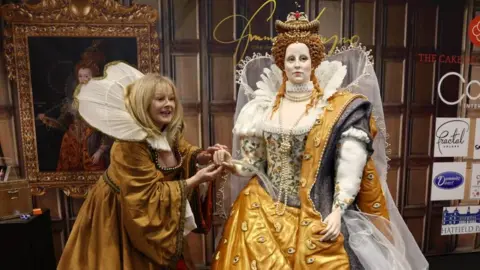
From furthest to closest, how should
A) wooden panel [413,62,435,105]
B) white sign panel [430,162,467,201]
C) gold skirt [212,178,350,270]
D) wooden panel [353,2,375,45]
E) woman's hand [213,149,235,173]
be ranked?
1. white sign panel [430,162,467,201]
2. wooden panel [413,62,435,105]
3. wooden panel [353,2,375,45]
4. woman's hand [213,149,235,173]
5. gold skirt [212,178,350,270]

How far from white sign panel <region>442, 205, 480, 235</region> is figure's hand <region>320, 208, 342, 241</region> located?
1449 mm

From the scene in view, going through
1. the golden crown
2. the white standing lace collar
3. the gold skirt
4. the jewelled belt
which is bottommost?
the gold skirt

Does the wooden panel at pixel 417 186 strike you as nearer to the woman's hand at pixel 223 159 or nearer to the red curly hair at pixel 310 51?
the red curly hair at pixel 310 51

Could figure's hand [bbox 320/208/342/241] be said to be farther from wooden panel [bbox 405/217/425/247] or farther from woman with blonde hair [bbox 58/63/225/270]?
wooden panel [bbox 405/217/425/247]

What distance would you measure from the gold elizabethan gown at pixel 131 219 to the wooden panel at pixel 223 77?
1.98ft

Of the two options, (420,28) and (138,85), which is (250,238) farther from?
(420,28)

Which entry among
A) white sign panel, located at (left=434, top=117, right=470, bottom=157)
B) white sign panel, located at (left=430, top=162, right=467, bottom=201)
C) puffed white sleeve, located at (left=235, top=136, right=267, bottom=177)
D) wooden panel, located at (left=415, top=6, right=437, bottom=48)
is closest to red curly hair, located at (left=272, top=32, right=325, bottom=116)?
puffed white sleeve, located at (left=235, top=136, right=267, bottom=177)

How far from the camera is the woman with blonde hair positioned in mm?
1350

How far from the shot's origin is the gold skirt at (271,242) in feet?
4.00

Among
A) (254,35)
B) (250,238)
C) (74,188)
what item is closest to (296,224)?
(250,238)

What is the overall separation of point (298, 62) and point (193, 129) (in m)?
0.87

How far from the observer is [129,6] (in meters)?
1.87

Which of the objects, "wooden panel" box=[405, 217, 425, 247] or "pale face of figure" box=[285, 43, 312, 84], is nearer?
"pale face of figure" box=[285, 43, 312, 84]

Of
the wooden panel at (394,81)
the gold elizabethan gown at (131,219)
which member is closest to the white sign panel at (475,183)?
the wooden panel at (394,81)
